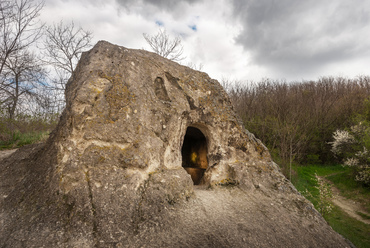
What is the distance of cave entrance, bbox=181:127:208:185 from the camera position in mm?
7280

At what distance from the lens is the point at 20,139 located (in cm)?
984

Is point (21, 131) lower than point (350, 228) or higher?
higher

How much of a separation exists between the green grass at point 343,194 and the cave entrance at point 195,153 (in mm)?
3452

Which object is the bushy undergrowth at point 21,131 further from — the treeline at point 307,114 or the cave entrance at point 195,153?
the treeline at point 307,114

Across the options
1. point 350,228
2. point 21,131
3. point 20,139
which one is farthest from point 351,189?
point 21,131

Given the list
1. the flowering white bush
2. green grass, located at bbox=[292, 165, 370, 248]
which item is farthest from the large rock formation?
the flowering white bush

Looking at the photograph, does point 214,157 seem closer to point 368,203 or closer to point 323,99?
point 368,203

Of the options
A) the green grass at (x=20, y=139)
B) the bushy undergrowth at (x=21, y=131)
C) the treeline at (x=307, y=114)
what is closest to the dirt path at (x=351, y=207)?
the treeline at (x=307, y=114)

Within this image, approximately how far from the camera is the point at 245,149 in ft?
17.5

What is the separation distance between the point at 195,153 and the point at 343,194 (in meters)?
7.70

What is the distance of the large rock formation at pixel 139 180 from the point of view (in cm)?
290

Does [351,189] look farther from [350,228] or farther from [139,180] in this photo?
[139,180]

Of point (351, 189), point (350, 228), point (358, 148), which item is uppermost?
point (358, 148)

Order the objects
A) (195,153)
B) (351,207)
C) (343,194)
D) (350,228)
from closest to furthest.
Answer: (350,228)
(195,153)
(351,207)
(343,194)
